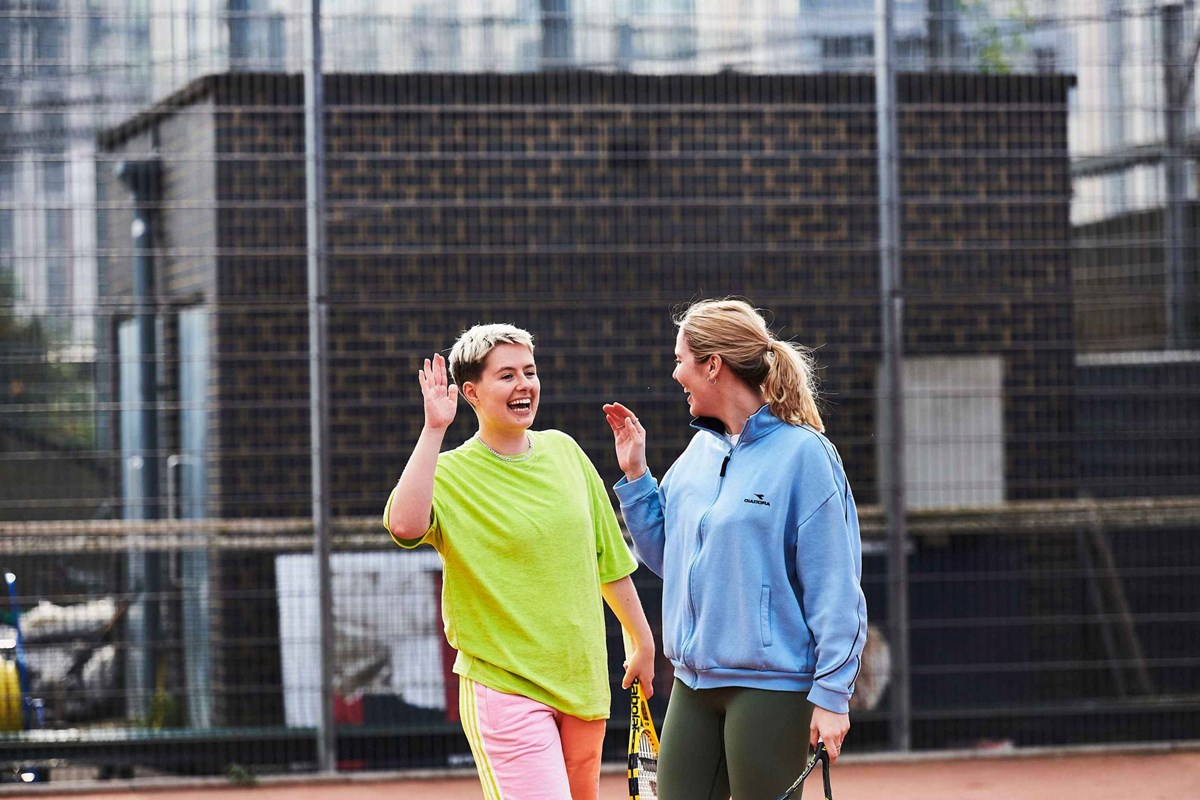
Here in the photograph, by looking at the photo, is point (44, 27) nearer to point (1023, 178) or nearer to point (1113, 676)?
point (1023, 178)

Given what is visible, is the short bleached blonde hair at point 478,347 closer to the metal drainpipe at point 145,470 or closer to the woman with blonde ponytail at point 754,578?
the woman with blonde ponytail at point 754,578

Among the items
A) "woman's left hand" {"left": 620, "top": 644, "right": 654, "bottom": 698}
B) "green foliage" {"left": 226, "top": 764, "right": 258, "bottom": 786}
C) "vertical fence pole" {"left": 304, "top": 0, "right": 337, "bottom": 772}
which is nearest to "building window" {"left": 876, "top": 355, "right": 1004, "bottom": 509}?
"vertical fence pole" {"left": 304, "top": 0, "right": 337, "bottom": 772}

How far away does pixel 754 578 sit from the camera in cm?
353

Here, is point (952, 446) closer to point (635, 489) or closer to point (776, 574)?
point (635, 489)

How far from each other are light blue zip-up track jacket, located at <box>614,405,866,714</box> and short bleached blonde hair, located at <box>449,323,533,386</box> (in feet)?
2.32

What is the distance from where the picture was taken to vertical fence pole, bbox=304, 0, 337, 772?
7.66 m

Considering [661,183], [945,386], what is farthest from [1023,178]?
[661,183]

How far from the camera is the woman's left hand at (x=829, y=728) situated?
3.40 meters

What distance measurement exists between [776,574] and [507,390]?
2.89 feet

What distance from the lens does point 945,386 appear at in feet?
27.3

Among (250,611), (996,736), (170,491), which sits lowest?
(996,736)

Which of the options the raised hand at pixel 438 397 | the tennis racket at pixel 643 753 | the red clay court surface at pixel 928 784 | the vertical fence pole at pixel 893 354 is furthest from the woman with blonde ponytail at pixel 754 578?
the vertical fence pole at pixel 893 354

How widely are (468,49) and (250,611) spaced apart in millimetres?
3047

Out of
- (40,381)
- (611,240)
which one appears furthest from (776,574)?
(40,381)
